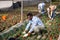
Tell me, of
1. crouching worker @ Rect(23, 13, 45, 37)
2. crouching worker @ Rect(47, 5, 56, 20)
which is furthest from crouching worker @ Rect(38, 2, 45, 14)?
crouching worker @ Rect(23, 13, 45, 37)

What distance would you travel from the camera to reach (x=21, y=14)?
681 cm

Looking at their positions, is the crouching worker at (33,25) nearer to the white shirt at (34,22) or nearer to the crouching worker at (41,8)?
the white shirt at (34,22)

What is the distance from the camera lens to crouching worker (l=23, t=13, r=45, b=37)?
613 cm

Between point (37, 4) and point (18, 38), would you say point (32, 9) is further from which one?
point (18, 38)

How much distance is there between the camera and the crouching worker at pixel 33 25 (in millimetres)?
6129

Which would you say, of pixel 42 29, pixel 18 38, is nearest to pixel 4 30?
pixel 18 38

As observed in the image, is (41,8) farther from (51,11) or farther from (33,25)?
(33,25)

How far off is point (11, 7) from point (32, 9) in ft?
1.75

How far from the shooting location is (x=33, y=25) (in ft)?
20.1

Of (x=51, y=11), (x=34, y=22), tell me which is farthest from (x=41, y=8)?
(x=34, y=22)

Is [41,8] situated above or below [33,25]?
above

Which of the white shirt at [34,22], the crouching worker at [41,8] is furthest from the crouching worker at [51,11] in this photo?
the white shirt at [34,22]

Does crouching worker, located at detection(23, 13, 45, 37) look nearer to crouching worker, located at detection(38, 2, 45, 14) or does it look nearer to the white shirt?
the white shirt

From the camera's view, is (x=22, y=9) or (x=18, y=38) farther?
(x=22, y=9)
